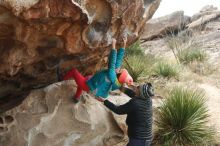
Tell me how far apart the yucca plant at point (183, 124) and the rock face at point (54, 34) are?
5.16ft

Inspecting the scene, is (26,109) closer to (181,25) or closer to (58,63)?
(58,63)

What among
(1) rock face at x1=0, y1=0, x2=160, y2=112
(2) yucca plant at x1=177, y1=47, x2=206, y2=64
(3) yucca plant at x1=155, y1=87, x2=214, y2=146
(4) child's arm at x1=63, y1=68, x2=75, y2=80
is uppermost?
(1) rock face at x1=0, y1=0, x2=160, y2=112

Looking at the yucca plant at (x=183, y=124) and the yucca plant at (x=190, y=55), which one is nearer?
the yucca plant at (x=183, y=124)

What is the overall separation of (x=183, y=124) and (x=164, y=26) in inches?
472

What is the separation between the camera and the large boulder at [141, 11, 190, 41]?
1959cm

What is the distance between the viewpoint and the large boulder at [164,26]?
19594 millimetres

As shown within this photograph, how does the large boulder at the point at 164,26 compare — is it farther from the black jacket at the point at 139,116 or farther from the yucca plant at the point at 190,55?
the black jacket at the point at 139,116

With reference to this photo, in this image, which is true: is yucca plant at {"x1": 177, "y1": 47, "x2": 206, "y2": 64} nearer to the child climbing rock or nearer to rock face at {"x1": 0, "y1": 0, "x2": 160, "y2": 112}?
rock face at {"x1": 0, "y1": 0, "x2": 160, "y2": 112}

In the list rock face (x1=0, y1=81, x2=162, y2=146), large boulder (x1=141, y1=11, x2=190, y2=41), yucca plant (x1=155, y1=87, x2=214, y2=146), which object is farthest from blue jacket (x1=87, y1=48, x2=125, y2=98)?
large boulder (x1=141, y1=11, x2=190, y2=41)

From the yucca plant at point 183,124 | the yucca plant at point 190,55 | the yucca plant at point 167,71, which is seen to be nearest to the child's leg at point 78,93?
the yucca plant at point 183,124

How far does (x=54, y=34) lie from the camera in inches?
227

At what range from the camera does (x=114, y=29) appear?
6547 mm

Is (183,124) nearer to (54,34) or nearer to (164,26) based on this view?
(54,34)

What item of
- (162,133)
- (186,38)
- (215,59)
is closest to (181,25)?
(186,38)
